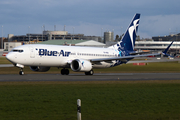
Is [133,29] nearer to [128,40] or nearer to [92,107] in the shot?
[128,40]

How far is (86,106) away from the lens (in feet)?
57.6

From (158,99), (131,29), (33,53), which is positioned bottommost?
(158,99)

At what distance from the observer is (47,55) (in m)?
41.8

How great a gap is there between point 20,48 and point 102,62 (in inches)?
516

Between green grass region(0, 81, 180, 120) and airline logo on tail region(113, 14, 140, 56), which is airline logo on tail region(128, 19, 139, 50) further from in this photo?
green grass region(0, 81, 180, 120)

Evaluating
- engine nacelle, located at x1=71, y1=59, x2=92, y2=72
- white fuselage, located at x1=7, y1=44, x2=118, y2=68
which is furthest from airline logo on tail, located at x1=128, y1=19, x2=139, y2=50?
engine nacelle, located at x1=71, y1=59, x2=92, y2=72

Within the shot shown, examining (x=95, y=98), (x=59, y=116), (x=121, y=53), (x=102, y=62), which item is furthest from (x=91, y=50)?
(x=59, y=116)

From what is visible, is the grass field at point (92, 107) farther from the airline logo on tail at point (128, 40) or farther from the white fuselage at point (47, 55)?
the airline logo on tail at point (128, 40)

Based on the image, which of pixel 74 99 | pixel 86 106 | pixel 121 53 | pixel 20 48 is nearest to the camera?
pixel 86 106

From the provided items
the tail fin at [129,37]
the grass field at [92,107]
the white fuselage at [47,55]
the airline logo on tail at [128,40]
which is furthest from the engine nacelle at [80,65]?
the grass field at [92,107]

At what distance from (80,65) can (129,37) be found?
14.8 metres

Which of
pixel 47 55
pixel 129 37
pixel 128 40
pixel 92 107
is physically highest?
pixel 129 37

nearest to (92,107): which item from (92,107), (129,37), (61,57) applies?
(92,107)

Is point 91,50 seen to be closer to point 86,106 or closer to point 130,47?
point 130,47
